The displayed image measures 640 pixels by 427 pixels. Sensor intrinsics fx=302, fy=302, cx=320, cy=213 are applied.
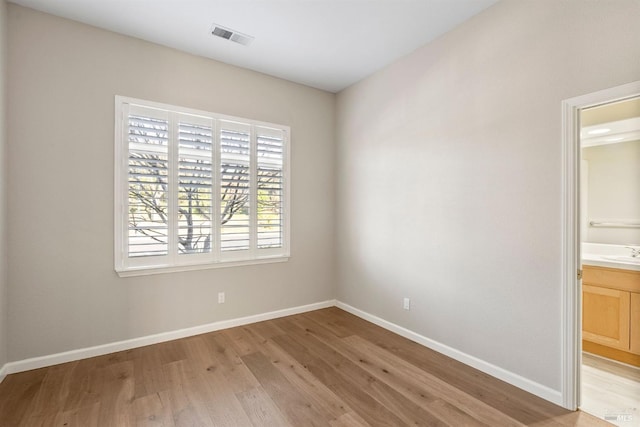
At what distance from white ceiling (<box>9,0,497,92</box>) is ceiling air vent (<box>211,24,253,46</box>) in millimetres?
52

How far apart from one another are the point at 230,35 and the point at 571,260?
340 centimetres

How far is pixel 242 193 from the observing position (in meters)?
3.57

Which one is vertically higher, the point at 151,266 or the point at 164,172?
the point at 164,172

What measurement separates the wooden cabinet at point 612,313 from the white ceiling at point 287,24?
8.45 feet

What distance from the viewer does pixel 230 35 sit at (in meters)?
2.92

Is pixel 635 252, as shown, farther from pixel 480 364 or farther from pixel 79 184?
pixel 79 184

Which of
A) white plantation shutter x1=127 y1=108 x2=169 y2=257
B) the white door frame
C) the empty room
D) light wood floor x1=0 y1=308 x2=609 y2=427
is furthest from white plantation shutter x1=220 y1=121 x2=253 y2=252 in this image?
the white door frame

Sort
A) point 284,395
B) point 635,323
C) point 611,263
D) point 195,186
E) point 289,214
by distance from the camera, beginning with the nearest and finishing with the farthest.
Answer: point 284,395 → point 635,323 → point 611,263 → point 195,186 → point 289,214

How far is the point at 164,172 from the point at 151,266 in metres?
0.95

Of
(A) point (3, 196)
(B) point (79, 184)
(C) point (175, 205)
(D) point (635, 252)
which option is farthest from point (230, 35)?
(D) point (635, 252)

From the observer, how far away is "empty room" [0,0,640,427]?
82.2 inches

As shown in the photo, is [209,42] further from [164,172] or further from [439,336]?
[439,336]

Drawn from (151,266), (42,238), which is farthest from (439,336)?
(42,238)

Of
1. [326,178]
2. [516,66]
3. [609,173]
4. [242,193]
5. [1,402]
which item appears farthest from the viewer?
[326,178]
